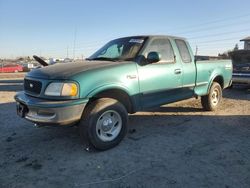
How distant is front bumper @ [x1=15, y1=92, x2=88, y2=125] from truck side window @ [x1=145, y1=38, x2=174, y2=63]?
2.07 meters

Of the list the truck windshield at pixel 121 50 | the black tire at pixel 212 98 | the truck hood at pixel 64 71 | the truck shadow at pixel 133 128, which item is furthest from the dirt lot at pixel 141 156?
the truck windshield at pixel 121 50

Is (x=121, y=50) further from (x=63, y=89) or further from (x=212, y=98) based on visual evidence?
(x=212, y=98)

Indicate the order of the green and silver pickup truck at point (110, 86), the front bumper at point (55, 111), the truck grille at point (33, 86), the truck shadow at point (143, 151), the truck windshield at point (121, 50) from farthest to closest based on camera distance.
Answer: the truck windshield at point (121, 50) < the truck grille at point (33, 86) < the green and silver pickup truck at point (110, 86) < the front bumper at point (55, 111) < the truck shadow at point (143, 151)

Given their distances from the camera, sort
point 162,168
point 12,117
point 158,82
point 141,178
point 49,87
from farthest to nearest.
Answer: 1. point 12,117
2. point 158,82
3. point 49,87
4. point 162,168
5. point 141,178

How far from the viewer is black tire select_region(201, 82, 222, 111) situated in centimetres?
752

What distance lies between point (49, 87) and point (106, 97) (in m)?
1.03

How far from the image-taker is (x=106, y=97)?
4984 mm

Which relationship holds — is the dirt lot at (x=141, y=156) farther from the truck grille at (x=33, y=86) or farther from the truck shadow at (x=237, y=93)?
the truck shadow at (x=237, y=93)

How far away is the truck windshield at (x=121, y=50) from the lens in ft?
18.3

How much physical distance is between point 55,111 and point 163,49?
2872 mm

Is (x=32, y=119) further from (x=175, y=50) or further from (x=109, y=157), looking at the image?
(x=175, y=50)

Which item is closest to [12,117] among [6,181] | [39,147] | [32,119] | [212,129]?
[39,147]

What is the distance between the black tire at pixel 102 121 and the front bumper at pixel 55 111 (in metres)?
0.17

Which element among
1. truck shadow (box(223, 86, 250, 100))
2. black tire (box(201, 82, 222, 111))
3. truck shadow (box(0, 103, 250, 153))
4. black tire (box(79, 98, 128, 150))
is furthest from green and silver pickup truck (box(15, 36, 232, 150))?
truck shadow (box(223, 86, 250, 100))
